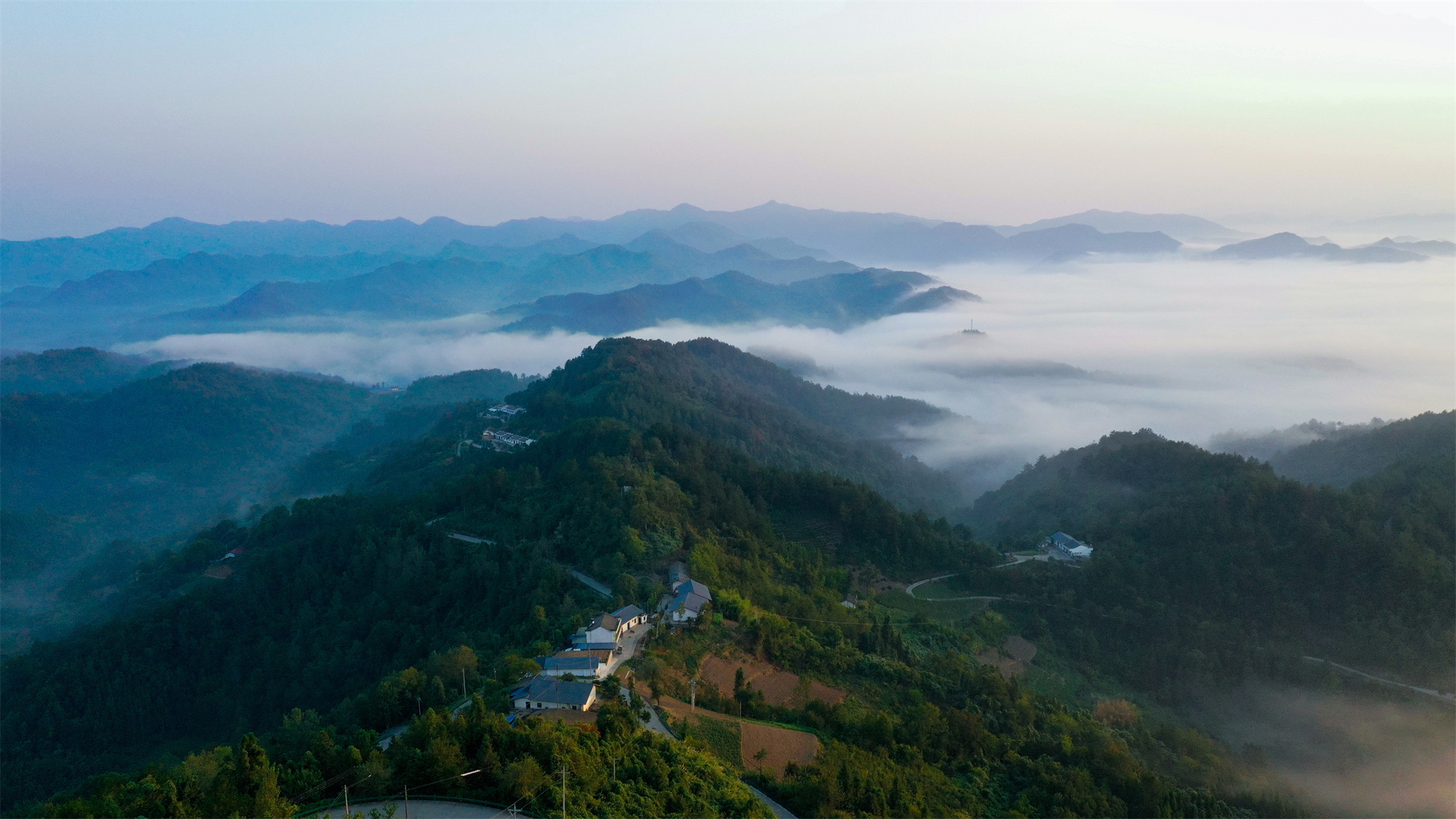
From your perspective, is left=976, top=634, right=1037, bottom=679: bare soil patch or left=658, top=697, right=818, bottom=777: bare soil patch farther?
left=976, top=634, right=1037, bottom=679: bare soil patch

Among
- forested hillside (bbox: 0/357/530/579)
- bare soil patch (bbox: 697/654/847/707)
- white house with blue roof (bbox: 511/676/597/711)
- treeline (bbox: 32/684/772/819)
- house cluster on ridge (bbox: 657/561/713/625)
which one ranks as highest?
treeline (bbox: 32/684/772/819)

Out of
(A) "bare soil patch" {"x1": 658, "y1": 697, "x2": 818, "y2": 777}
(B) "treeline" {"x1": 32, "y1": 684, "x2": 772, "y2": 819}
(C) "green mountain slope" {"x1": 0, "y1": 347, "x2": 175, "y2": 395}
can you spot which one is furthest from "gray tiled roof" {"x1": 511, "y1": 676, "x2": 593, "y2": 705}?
(C) "green mountain slope" {"x1": 0, "y1": 347, "x2": 175, "y2": 395}

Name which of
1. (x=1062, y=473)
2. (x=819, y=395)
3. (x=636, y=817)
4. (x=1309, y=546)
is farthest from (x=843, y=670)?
(x=819, y=395)

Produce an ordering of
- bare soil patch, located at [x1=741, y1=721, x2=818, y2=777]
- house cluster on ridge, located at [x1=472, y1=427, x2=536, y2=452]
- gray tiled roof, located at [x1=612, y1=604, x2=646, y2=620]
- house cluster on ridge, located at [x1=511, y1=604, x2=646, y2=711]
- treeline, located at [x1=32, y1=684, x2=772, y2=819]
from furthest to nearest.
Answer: house cluster on ridge, located at [x1=472, y1=427, x2=536, y2=452], gray tiled roof, located at [x1=612, y1=604, x2=646, y2=620], bare soil patch, located at [x1=741, y1=721, x2=818, y2=777], house cluster on ridge, located at [x1=511, y1=604, x2=646, y2=711], treeline, located at [x1=32, y1=684, x2=772, y2=819]

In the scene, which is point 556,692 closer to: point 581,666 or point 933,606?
point 581,666

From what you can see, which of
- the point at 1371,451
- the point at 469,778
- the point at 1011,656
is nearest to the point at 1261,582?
the point at 1011,656

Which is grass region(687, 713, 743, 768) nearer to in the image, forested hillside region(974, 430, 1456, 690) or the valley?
the valley

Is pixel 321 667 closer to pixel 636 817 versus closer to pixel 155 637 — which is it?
pixel 155 637
